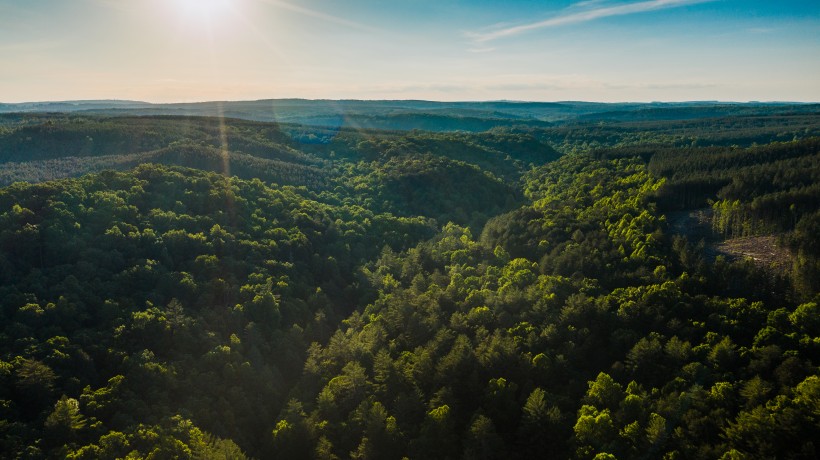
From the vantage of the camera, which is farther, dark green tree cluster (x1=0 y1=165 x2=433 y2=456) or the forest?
dark green tree cluster (x1=0 y1=165 x2=433 y2=456)

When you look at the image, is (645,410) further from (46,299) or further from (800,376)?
(46,299)

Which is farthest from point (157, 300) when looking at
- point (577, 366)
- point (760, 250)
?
point (760, 250)

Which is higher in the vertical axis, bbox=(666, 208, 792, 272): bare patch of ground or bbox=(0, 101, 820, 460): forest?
bbox=(666, 208, 792, 272): bare patch of ground

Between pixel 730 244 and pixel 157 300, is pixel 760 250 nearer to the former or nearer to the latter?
pixel 730 244

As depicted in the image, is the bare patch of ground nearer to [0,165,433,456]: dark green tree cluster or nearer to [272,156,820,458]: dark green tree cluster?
[272,156,820,458]: dark green tree cluster

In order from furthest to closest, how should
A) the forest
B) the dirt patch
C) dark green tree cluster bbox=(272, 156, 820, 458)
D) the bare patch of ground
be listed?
the bare patch of ground
the dirt patch
the forest
dark green tree cluster bbox=(272, 156, 820, 458)

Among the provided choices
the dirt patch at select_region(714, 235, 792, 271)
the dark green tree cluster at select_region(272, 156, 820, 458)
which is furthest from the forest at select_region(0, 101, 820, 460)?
the dirt patch at select_region(714, 235, 792, 271)

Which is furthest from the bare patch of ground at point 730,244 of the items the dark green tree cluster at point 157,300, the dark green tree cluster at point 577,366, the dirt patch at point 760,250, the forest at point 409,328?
the dark green tree cluster at point 157,300

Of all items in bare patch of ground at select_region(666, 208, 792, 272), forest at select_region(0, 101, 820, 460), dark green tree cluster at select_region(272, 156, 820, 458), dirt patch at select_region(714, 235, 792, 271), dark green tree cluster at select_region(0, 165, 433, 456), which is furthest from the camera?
bare patch of ground at select_region(666, 208, 792, 272)

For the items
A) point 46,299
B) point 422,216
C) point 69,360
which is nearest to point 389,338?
point 69,360
